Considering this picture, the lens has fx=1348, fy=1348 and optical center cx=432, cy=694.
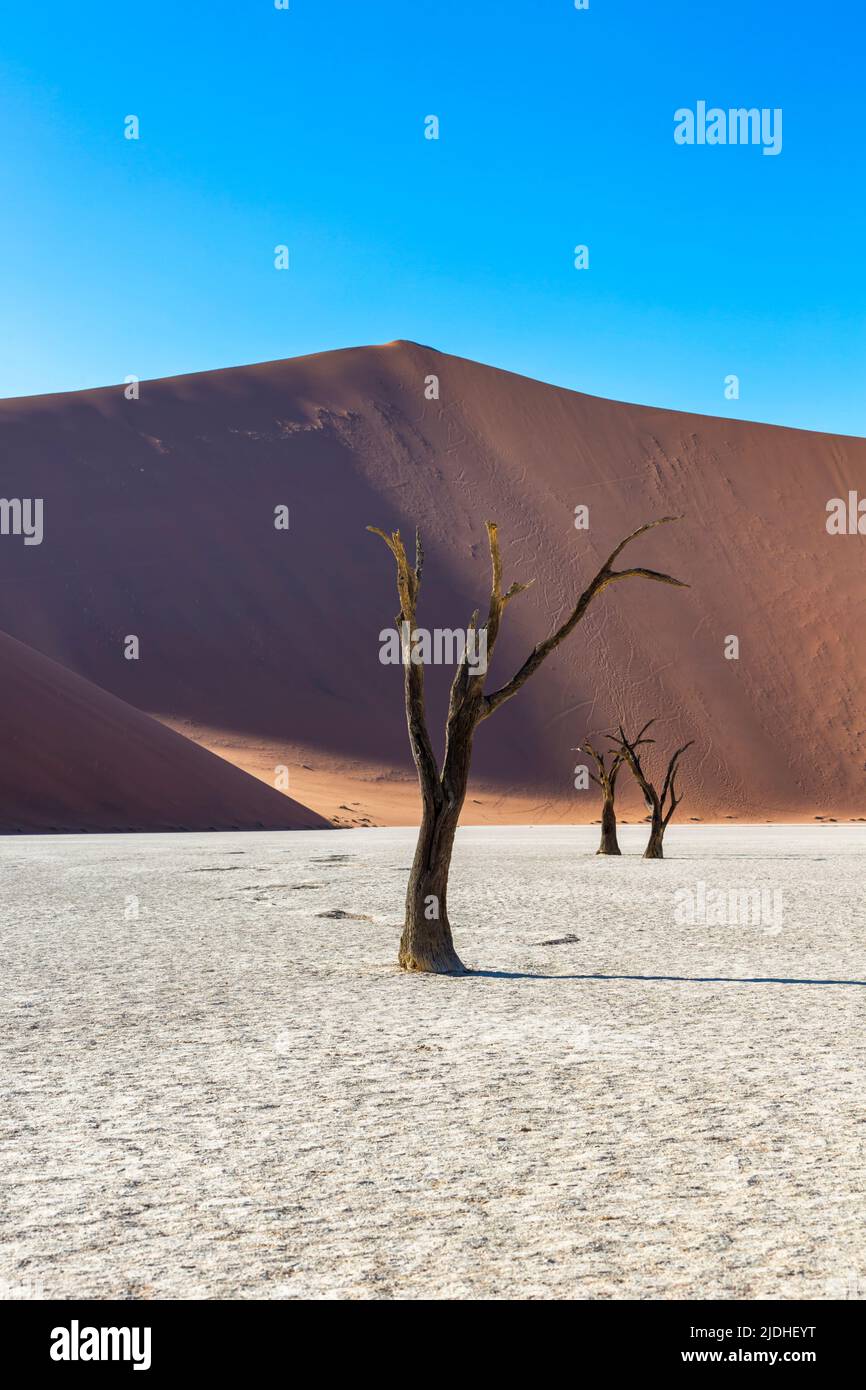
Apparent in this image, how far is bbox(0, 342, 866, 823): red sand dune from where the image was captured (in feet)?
243

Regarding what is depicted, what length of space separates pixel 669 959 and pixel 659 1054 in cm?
437

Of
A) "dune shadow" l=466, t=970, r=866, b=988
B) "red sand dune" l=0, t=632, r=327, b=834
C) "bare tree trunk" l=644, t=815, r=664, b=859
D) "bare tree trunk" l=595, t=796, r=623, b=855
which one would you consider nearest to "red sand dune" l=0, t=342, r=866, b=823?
"red sand dune" l=0, t=632, r=327, b=834

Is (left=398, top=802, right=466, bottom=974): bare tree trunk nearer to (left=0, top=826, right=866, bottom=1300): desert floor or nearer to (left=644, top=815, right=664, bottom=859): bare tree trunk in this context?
(left=0, top=826, right=866, bottom=1300): desert floor

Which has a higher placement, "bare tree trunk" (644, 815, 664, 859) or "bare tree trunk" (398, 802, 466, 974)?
"bare tree trunk" (398, 802, 466, 974)

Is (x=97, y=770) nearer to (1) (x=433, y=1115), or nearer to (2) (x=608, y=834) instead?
(2) (x=608, y=834)

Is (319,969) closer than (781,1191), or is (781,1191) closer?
(781,1191)

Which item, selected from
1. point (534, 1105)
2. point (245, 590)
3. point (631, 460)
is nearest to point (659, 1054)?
point (534, 1105)

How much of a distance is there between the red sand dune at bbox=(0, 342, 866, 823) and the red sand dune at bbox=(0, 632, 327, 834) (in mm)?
13846

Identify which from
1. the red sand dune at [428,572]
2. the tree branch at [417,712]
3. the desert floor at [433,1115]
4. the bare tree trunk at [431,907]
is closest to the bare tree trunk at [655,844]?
the desert floor at [433,1115]

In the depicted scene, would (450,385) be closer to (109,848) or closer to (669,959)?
(109,848)

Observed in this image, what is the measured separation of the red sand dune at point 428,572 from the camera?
243 feet

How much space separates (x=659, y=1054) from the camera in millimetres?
7297

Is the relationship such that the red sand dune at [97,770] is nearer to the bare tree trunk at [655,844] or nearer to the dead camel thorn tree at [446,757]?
the bare tree trunk at [655,844]

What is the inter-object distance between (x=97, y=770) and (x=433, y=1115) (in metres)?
38.8
